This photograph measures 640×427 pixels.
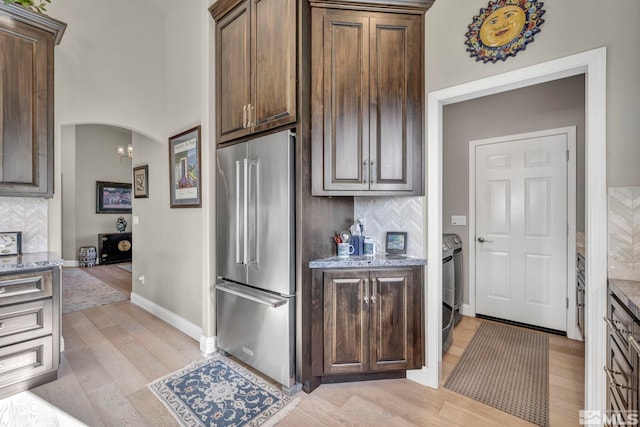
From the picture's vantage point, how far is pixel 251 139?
7.75 ft

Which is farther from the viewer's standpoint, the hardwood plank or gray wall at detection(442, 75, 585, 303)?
gray wall at detection(442, 75, 585, 303)

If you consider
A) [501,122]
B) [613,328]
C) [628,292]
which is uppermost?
[501,122]

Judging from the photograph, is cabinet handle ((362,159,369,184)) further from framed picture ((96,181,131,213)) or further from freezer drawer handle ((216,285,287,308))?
framed picture ((96,181,131,213))

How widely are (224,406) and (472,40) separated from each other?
2901mm

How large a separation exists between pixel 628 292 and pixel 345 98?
71.9 inches

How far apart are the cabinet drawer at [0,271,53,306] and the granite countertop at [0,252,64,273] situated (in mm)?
54

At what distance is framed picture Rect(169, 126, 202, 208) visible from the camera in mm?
2824

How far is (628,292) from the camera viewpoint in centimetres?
127

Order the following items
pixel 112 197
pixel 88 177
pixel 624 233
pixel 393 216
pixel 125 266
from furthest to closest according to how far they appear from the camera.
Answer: pixel 112 197, pixel 88 177, pixel 125 266, pixel 393 216, pixel 624 233

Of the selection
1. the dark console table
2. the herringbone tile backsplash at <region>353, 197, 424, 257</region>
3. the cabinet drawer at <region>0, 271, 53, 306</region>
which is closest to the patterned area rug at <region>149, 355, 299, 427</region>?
the cabinet drawer at <region>0, 271, 53, 306</region>

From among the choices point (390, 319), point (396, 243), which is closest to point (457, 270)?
point (396, 243)

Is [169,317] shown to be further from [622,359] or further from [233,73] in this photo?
[622,359]

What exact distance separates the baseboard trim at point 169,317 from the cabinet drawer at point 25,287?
1.20 metres

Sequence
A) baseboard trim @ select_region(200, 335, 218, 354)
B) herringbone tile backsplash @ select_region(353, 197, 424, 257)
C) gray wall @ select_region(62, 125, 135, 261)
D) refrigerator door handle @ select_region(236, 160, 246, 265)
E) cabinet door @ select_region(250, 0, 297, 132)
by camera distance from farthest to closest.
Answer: gray wall @ select_region(62, 125, 135, 261)
baseboard trim @ select_region(200, 335, 218, 354)
refrigerator door handle @ select_region(236, 160, 246, 265)
herringbone tile backsplash @ select_region(353, 197, 424, 257)
cabinet door @ select_region(250, 0, 297, 132)
